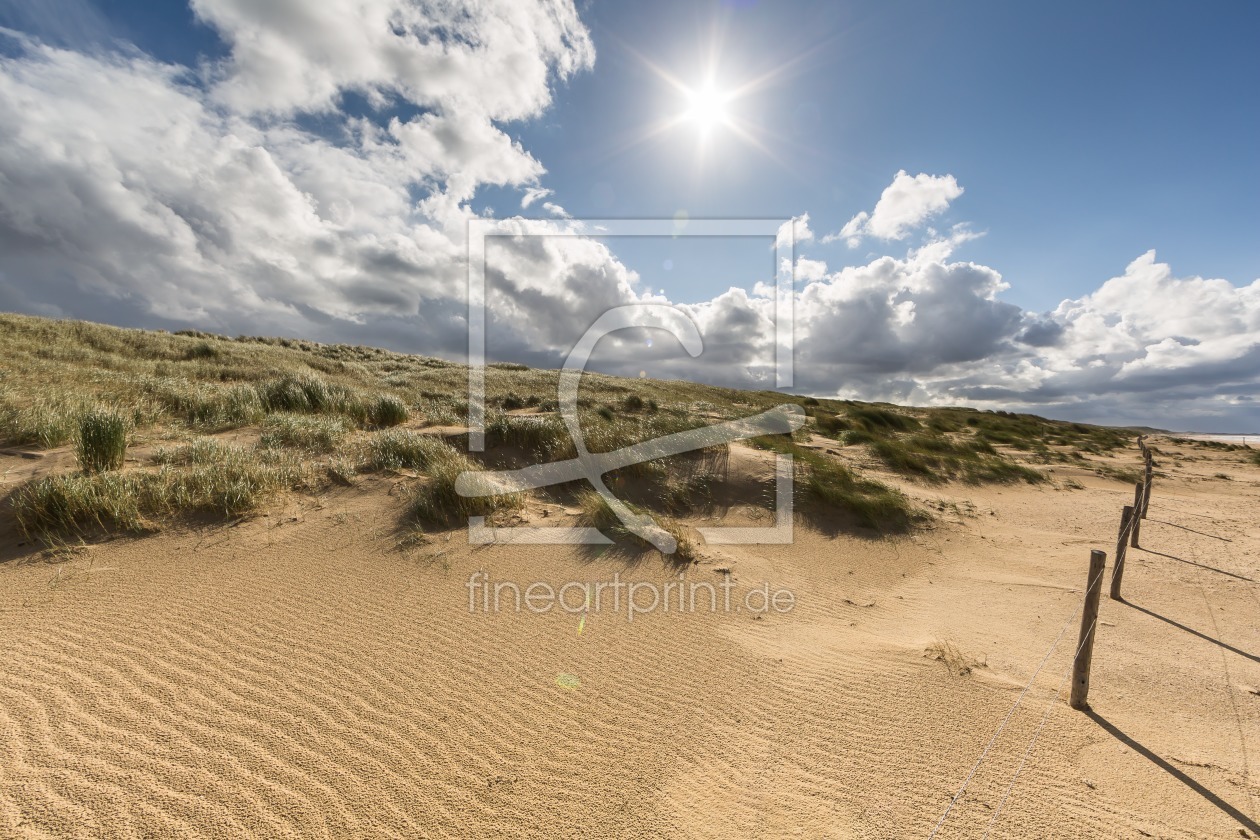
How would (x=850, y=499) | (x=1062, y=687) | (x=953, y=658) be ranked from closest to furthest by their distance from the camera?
(x=1062, y=687)
(x=953, y=658)
(x=850, y=499)

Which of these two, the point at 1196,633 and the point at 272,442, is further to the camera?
the point at 272,442

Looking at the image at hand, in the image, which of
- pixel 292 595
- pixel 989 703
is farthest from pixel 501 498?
pixel 989 703

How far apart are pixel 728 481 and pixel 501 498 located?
5.24 meters

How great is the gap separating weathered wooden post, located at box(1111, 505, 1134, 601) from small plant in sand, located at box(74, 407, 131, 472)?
13.5 meters

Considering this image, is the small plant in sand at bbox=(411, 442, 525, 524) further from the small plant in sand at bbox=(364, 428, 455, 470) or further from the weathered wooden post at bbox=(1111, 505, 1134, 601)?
the weathered wooden post at bbox=(1111, 505, 1134, 601)

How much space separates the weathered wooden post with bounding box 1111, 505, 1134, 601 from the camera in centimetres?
621

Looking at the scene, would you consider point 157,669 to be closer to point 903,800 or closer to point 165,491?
point 165,491

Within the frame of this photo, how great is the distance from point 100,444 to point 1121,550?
14.1 m

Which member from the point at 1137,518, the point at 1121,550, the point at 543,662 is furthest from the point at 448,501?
the point at 1137,518

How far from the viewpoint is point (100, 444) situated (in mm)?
7090

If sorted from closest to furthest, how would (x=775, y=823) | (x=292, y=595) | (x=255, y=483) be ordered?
(x=775, y=823)
(x=292, y=595)
(x=255, y=483)

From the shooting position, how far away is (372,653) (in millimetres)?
4352

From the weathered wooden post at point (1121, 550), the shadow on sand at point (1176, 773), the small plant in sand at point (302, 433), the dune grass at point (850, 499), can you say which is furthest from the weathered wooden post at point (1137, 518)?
the small plant in sand at point (302, 433)

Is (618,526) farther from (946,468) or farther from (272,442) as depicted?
(946,468)
